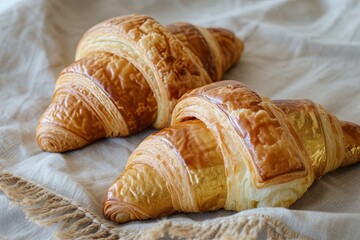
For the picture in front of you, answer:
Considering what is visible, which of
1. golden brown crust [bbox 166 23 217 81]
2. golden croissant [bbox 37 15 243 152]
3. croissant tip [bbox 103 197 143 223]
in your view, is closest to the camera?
croissant tip [bbox 103 197 143 223]

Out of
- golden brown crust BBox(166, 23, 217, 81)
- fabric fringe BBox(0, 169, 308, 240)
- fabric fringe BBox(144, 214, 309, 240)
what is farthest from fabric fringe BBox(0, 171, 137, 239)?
golden brown crust BBox(166, 23, 217, 81)

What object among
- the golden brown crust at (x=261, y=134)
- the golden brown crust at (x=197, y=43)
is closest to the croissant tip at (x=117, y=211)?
the golden brown crust at (x=261, y=134)

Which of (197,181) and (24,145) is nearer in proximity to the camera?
(197,181)

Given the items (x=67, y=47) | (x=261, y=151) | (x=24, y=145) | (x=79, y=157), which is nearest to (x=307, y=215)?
(x=261, y=151)

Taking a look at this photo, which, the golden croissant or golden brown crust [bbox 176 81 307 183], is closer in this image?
golden brown crust [bbox 176 81 307 183]

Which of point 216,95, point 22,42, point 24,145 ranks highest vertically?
point 216,95

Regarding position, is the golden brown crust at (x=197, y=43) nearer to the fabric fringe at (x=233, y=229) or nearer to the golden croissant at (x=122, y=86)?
the golden croissant at (x=122, y=86)

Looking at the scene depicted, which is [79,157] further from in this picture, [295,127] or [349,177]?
[349,177]

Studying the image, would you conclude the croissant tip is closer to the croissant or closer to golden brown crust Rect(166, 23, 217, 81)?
the croissant
